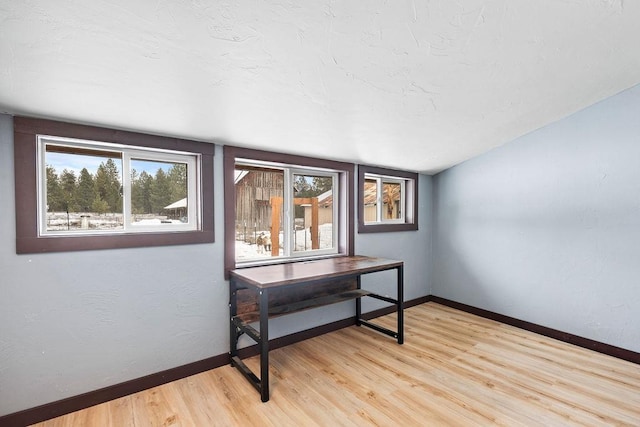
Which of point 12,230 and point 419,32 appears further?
point 12,230

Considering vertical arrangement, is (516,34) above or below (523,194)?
above

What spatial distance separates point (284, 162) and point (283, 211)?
53 cm

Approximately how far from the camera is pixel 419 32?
1.55m

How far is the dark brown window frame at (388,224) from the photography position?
3.67 m

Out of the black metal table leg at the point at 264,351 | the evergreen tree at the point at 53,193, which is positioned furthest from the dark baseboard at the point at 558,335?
the evergreen tree at the point at 53,193

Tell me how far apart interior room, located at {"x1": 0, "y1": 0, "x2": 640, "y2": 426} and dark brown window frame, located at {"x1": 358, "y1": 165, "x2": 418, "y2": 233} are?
0.06 metres

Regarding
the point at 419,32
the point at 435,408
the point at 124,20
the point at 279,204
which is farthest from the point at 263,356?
the point at 419,32

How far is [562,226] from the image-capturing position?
3.13m

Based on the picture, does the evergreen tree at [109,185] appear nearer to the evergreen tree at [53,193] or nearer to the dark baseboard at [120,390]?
the evergreen tree at [53,193]

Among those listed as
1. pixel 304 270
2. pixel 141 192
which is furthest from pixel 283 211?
pixel 141 192

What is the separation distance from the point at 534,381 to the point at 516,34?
2509 mm

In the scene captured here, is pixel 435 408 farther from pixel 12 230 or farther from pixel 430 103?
pixel 12 230

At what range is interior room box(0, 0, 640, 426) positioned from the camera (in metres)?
1.48

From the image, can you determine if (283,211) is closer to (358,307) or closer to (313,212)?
(313,212)
